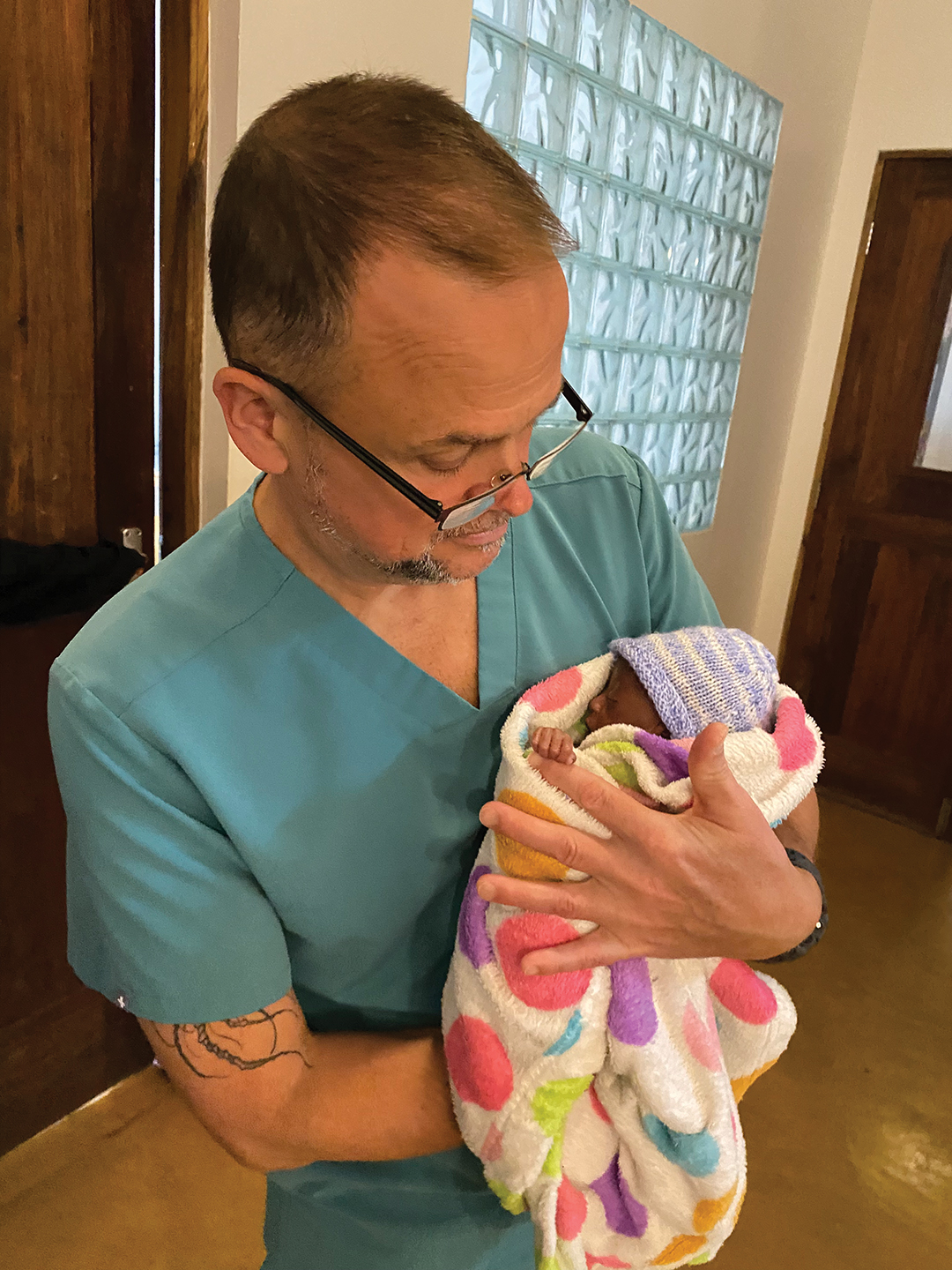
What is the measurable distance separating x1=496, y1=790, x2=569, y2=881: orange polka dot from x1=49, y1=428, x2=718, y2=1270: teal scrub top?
0.22ft

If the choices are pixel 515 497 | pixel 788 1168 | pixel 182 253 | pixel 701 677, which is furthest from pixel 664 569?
pixel 788 1168

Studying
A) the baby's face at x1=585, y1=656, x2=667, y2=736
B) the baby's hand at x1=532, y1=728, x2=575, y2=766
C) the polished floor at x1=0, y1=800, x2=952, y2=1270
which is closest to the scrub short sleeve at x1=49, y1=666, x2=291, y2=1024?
the baby's hand at x1=532, y1=728, x2=575, y2=766

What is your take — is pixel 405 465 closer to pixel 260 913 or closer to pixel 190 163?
pixel 260 913

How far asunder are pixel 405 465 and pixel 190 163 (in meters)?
1.06

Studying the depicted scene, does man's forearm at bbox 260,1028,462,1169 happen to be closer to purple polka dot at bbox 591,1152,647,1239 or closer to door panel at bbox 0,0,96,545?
purple polka dot at bbox 591,1152,647,1239

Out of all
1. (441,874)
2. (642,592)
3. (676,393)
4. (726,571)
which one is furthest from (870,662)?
(441,874)

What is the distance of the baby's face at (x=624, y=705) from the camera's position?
0.87m

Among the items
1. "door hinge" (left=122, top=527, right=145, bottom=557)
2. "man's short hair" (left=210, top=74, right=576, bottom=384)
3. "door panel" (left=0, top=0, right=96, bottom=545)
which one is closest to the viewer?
"man's short hair" (left=210, top=74, right=576, bottom=384)

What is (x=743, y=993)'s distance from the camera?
80cm

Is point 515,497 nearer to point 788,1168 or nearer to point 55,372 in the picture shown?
point 55,372

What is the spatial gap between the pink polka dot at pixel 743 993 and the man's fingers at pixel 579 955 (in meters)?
0.14

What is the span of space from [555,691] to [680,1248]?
528 mm

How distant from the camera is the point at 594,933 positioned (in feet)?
2.37

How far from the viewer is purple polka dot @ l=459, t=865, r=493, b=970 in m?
0.75
